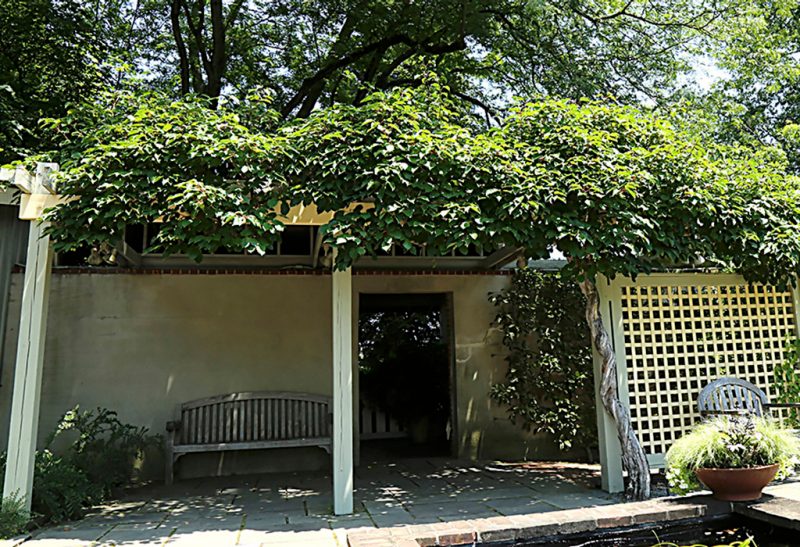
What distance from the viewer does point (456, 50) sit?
7.79m

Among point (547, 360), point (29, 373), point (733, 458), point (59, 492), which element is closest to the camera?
point (733, 458)

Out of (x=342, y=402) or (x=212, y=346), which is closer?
(x=342, y=402)

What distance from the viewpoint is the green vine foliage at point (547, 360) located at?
6.40 metres

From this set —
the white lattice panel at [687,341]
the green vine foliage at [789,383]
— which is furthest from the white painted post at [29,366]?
the green vine foliage at [789,383]

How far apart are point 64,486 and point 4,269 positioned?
2872 mm

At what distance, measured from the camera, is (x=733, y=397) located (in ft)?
17.0

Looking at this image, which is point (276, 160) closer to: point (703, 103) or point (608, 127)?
point (608, 127)

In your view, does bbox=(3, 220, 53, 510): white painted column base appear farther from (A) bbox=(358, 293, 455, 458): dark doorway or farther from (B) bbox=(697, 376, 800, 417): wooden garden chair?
(B) bbox=(697, 376, 800, 417): wooden garden chair

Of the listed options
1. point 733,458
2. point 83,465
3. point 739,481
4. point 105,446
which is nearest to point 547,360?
point 733,458

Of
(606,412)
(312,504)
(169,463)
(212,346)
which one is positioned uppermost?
(212,346)

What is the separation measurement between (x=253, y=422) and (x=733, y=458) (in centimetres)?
476

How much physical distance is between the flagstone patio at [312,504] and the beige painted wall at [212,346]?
0.79 meters

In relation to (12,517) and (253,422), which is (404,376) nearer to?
(253,422)

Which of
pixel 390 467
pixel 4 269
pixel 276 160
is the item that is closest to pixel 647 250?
pixel 276 160
